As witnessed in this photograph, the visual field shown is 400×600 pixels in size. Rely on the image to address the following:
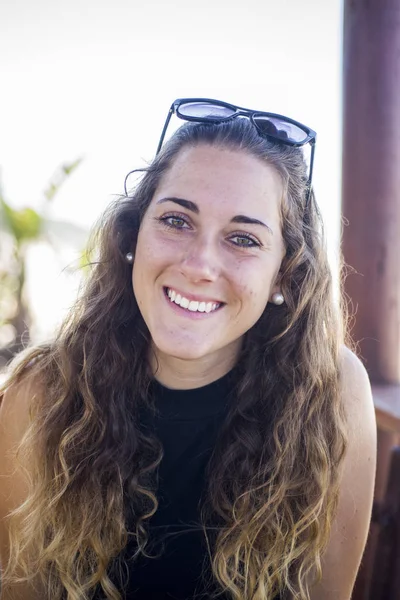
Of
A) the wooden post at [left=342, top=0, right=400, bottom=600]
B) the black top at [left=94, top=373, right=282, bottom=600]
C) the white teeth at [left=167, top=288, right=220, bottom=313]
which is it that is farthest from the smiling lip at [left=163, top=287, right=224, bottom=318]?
the wooden post at [left=342, top=0, right=400, bottom=600]

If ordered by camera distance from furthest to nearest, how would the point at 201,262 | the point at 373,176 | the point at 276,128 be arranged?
the point at 373,176, the point at 276,128, the point at 201,262

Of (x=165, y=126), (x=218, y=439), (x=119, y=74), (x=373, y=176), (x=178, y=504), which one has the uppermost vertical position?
(x=119, y=74)

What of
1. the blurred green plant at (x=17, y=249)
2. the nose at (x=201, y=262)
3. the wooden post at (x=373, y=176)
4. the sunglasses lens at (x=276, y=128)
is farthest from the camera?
the blurred green plant at (x=17, y=249)

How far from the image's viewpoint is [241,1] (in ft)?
14.2

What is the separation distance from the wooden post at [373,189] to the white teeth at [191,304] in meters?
0.86

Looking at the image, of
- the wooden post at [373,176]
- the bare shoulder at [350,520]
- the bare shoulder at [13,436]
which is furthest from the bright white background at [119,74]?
the bare shoulder at [350,520]

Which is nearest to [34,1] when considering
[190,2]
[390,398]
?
[190,2]

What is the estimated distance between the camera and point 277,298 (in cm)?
159

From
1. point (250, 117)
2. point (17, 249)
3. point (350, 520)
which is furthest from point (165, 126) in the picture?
point (17, 249)

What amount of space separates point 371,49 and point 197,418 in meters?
1.51

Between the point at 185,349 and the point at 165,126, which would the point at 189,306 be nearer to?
the point at 185,349

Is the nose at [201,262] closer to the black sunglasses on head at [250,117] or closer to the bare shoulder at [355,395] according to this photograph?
the black sunglasses on head at [250,117]

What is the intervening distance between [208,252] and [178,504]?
78cm

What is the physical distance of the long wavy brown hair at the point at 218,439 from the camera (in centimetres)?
152
